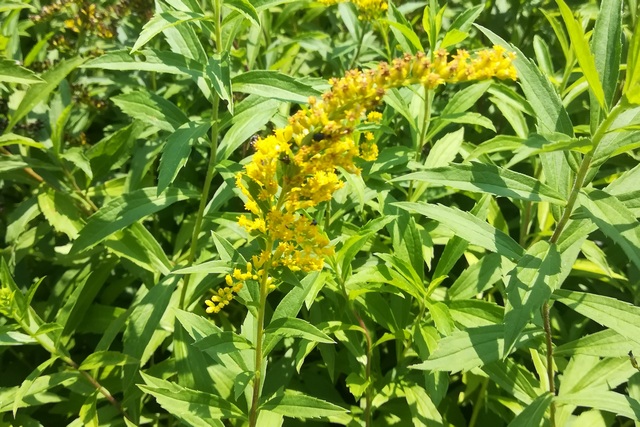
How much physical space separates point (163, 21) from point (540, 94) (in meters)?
1.37

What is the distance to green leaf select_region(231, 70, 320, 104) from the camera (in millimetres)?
2023

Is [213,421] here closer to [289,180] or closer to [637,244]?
[289,180]

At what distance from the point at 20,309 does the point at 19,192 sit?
1.56 meters

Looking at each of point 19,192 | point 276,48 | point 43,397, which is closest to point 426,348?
point 43,397

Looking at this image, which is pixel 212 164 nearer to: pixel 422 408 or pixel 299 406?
pixel 299 406

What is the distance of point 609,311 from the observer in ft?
5.79

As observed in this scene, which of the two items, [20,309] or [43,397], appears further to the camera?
[43,397]

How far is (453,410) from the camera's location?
2.67 metres

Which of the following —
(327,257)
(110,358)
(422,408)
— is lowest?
(422,408)

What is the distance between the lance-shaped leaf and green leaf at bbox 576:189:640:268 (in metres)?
0.19

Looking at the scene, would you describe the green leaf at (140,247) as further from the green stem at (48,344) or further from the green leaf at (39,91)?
the green leaf at (39,91)

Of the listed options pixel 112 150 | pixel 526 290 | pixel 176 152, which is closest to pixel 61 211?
pixel 112 150

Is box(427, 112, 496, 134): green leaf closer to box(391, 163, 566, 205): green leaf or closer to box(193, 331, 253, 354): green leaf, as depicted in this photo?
box(391, 163, 566, 205): green leaf

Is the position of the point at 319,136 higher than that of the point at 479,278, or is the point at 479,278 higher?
the point at 319,136
